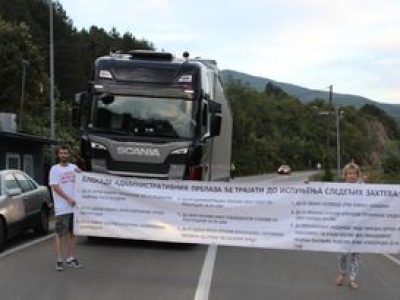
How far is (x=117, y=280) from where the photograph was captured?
11.2 metres

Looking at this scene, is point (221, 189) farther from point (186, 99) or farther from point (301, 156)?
point (301, 156)

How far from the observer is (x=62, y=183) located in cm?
1229

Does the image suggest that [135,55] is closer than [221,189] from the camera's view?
No

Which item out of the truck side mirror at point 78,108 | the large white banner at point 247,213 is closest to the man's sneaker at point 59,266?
the large white banner at point 247,213

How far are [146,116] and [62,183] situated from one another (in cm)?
441

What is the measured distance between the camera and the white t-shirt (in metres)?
12.2

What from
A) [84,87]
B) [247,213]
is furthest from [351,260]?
[84,87]

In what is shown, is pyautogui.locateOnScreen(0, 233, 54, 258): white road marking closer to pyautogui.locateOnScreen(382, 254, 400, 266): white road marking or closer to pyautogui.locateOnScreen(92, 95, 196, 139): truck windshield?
pyautogui.locateOnScreen(92, 95, 196, 139): truck windshield

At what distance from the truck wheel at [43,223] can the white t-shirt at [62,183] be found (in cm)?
541

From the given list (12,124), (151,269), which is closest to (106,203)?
(151,269)

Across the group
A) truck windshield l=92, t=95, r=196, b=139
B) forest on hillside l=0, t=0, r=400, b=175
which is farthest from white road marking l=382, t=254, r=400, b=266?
forest on hillside l=0, t=0, r=400, b=175

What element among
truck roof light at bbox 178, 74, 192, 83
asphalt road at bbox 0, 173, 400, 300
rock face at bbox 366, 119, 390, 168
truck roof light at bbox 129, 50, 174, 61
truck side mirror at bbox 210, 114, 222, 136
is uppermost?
truck roof light at bbox 129, 50, 174, 61

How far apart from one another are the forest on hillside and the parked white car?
26.3 metres

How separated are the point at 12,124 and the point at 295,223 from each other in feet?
85.2
